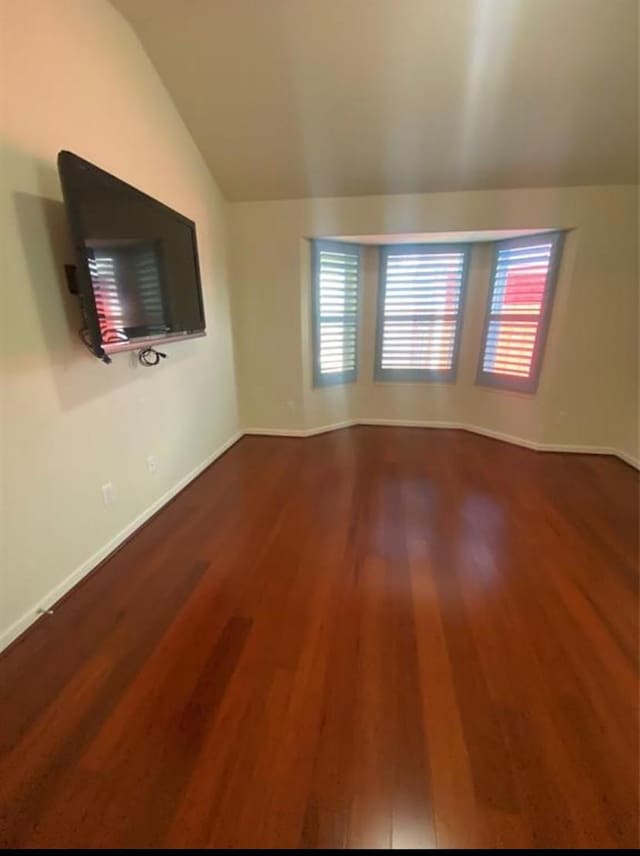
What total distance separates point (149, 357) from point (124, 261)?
0.73 metres

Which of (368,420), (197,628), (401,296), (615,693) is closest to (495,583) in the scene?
(615,693)

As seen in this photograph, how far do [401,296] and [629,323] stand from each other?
6.76 ft

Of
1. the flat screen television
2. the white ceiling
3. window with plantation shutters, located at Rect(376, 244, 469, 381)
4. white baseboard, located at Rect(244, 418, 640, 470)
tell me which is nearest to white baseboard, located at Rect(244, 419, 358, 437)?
white baseboard, located at Rect(244, 418, 640, 470)

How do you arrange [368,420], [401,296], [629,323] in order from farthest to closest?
[368,420] < [401,296] < [629,323]

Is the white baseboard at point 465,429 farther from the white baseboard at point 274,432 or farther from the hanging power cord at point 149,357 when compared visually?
the hanging power cord at point 149,357

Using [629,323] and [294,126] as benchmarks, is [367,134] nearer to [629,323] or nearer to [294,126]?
[294,126]

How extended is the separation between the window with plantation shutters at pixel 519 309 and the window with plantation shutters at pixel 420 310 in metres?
0.34

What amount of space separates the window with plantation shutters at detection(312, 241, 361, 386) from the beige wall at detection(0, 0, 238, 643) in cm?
155

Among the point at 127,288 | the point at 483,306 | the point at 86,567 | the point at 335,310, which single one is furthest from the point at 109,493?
the point at 483,306

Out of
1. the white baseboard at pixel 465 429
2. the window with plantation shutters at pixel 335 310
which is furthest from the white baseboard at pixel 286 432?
the window with plantation shutters at pixel 335 310

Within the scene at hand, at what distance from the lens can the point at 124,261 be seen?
5.97ft

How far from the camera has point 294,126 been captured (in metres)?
2.67

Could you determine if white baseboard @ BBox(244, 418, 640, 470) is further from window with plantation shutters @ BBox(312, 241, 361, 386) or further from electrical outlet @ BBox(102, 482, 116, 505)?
electrical outlet @ BBox(102, 482, 116, 505)

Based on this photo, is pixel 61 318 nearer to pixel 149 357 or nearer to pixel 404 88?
pixel 149 357
